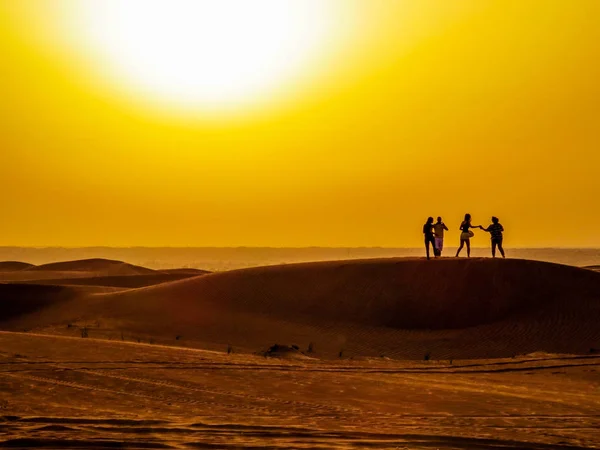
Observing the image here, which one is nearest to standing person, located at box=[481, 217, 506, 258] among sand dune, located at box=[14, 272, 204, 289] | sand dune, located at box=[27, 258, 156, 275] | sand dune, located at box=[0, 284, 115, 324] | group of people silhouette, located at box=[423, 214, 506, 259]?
group of people silhouette, located at box=[423, 214, 506, 259]

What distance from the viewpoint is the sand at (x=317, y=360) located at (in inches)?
381

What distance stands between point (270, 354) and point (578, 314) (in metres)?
11.3

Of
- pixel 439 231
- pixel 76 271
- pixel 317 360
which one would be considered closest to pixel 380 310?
pixel 439 231

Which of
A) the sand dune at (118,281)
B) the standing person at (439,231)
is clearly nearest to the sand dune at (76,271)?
the sand dune at (118,281)

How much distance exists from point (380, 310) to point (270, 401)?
17.3 meters

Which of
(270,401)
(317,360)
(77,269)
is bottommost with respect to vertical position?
(270,401)

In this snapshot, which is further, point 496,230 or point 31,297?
point 31,297

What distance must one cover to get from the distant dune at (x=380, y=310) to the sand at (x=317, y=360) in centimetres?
7

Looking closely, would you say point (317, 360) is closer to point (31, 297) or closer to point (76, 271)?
point (31, 297)

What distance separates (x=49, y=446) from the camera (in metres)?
8.38

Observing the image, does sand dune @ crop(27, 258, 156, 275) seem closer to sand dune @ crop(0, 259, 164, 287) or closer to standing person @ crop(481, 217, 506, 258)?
sand dune @ crop(0, 259, 164, 287)

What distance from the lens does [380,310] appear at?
2894 cm

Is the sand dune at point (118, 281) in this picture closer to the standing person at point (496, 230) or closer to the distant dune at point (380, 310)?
the distant dune at point (380, 310)

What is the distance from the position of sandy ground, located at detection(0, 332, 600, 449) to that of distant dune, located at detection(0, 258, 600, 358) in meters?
7.72
